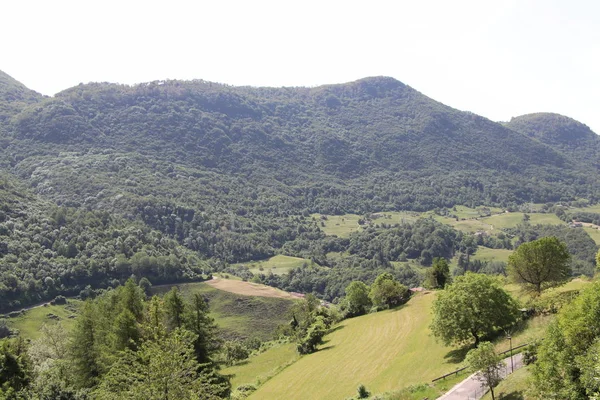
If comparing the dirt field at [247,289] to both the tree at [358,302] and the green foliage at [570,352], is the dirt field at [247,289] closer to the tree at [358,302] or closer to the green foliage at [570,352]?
the tree at [358,302]

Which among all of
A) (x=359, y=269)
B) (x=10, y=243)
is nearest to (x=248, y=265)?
(x=359, y=269)

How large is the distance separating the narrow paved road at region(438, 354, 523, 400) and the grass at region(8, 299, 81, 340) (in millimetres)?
92644

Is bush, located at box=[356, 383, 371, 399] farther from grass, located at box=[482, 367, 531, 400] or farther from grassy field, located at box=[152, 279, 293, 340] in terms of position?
grassy field, located at box=[152, 279, 293, 340]

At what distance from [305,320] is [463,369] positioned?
47.2m

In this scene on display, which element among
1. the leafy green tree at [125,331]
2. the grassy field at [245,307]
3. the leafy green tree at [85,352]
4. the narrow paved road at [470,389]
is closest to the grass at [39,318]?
the grassy field at [245,307]

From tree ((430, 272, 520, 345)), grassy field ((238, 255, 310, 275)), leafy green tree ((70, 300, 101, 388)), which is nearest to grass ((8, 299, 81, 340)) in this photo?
leafy green tree ((70, 300, 101, 388))

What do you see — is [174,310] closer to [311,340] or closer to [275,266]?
[311,340]

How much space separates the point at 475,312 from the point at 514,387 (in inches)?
534

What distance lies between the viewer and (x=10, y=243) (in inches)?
5177

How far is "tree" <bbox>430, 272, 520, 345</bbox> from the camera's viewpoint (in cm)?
4278

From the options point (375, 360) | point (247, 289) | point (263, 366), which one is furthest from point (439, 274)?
point (247, 289)

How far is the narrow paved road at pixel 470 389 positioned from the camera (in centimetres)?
3180

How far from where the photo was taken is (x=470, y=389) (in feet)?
109

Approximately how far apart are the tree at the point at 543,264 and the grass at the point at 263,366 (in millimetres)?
33233
